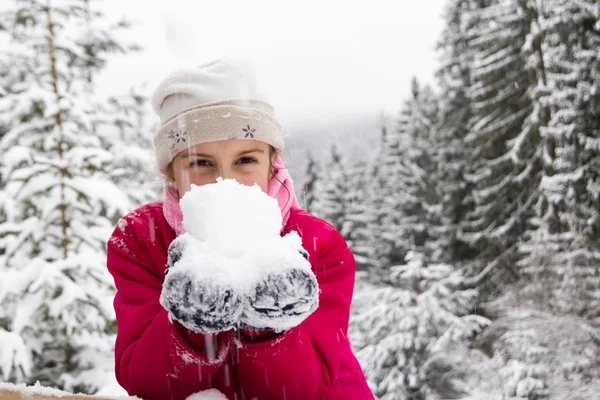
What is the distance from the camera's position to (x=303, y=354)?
4.47 ft

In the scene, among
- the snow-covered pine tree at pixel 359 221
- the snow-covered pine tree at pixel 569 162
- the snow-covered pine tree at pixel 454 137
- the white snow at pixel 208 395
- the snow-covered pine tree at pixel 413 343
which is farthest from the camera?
the snow-covered pine tree at pixel 359 221

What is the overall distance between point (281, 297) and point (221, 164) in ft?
3.02

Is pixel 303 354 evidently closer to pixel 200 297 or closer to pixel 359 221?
pixel 200 297

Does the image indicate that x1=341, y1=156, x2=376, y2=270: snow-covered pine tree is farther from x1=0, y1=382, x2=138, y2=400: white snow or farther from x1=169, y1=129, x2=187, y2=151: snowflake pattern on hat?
x1=0, y1=382, x2=138, y2=400: white snow

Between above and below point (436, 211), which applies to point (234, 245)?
above

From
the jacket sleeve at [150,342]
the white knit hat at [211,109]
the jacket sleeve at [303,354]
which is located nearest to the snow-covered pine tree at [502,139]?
the white knit hat at [211,109]

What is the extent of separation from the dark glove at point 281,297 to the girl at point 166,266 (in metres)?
0.19

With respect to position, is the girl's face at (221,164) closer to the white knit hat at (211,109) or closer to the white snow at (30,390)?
the white knit hat at (211,109)

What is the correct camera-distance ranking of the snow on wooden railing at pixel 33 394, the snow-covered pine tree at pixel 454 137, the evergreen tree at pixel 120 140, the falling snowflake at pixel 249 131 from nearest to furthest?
the snow on wooden railing at pixel 33 394 < the falling snowflake at pixel 249 131 < the evergreen tree at pixel 120 140 < the snow-covered pine tree at pixel 454 137

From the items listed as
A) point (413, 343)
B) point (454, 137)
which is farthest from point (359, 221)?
point (413, 343)

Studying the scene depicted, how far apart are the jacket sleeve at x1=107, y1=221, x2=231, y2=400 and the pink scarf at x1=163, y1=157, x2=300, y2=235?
0.56 ft

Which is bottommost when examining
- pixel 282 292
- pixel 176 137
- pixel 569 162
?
pixel 569 162

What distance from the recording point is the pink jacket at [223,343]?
131cm

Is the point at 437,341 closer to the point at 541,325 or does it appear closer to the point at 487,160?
the point at 541,325
